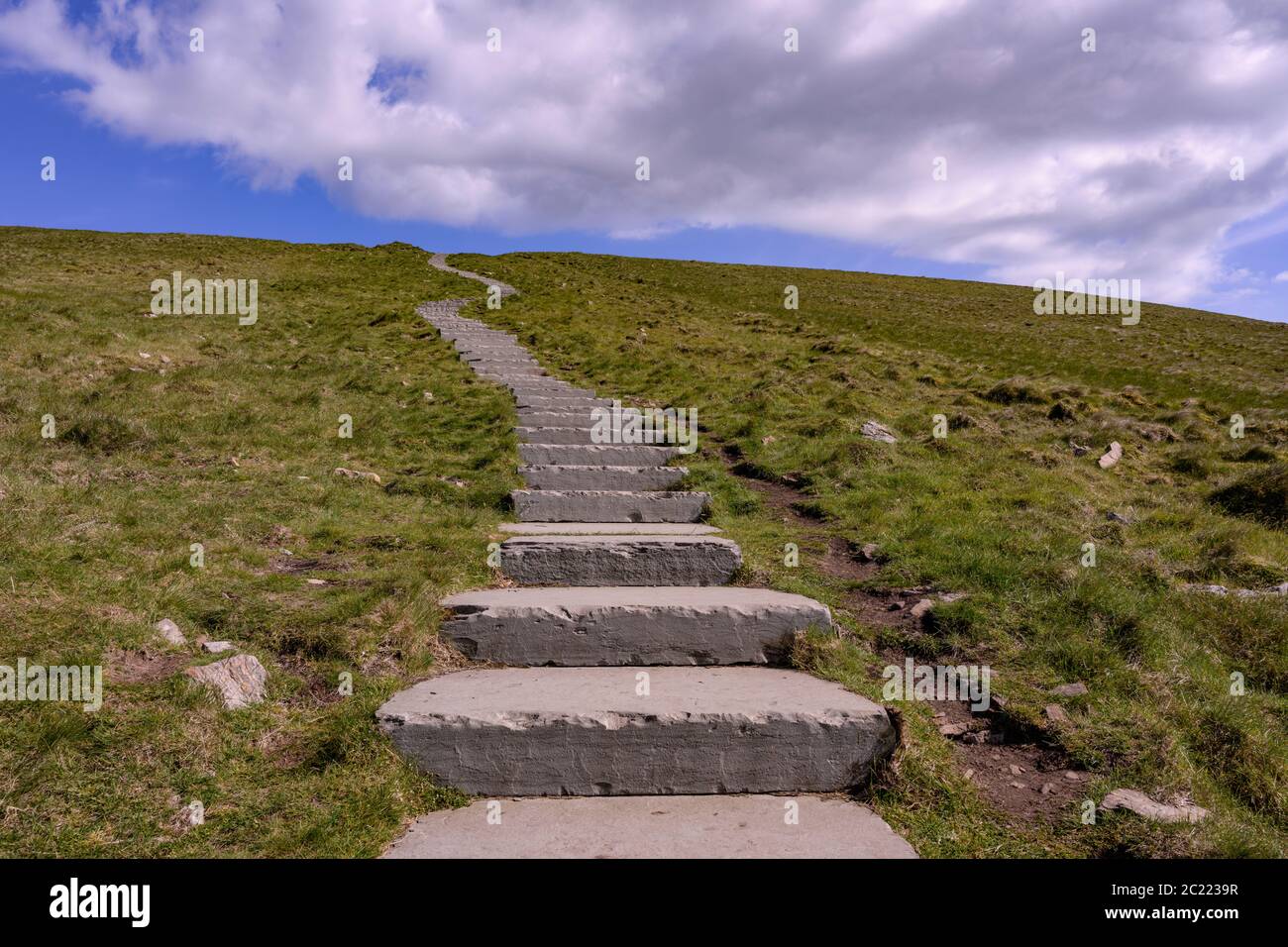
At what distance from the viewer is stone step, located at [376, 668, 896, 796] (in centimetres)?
377

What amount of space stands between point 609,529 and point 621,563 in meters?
1.18

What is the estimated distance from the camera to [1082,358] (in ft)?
78.1

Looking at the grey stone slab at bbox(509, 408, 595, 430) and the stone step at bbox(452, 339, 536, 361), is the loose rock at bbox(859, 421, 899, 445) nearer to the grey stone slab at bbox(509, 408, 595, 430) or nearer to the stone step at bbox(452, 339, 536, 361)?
the grey stone slab at bbox(509, 408, 595, 430)

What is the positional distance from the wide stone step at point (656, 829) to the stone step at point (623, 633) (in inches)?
47.3

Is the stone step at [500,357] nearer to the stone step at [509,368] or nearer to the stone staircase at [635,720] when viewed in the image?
the stone step at [509,368]

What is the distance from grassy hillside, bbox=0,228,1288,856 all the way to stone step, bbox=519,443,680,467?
0.47 metres

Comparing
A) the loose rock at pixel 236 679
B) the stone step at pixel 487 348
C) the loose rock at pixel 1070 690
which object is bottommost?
the loose rock at pixel 1070 690

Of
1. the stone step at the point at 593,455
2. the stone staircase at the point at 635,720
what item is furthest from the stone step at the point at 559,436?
the stone staircase at the point at 635,720

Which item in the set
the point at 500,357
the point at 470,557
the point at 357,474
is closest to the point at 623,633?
the point at 470,557

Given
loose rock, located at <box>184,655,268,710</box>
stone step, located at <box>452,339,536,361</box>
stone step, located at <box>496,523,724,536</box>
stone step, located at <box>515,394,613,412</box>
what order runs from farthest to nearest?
stone step, located at <box>452,339,536,361</box> → stone step, located at <box>515,394,613,412</box> → stone step, located at <box>496,523,724,536</box> → loose rock, located at <box>184,655,268,710</box>

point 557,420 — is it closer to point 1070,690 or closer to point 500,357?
point 500,357

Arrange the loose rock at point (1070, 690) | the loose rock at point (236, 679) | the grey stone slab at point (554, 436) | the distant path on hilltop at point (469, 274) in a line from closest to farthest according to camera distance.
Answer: the loose rock at point (236, 679) → the loose rock at point (1070, 690) → the grey stone slab at point (554, 436) → the distant path on hilltop at point (469, 274)

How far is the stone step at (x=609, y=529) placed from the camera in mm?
6777

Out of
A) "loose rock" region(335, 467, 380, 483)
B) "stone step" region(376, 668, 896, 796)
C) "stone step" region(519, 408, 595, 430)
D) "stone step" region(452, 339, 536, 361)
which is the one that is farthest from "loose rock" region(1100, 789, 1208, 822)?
"stone step" region(452, 339, 536, 361)
